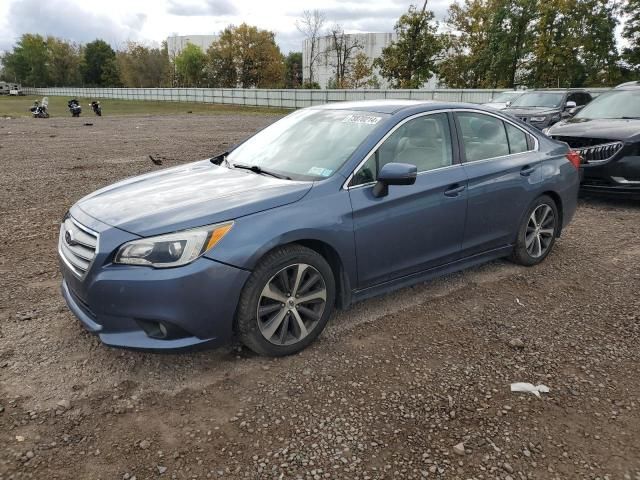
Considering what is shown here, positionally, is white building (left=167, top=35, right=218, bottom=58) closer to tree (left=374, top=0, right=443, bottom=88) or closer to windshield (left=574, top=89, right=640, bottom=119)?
tree (left=374, top=0, right=443, bottom=88)

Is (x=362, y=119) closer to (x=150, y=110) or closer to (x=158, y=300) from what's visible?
(x=158, y=300)

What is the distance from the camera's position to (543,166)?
483 centimetres

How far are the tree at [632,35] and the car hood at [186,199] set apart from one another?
3717cm

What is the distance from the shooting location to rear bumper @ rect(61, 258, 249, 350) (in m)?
2.83

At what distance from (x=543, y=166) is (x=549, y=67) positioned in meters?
33.8

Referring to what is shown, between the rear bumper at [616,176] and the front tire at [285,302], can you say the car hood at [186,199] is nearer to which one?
the front tire at [285,302]

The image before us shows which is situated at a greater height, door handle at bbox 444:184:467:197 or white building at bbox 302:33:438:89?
white building at bbox 302:33:438:89

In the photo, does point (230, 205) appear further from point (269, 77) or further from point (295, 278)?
point (269, 77)

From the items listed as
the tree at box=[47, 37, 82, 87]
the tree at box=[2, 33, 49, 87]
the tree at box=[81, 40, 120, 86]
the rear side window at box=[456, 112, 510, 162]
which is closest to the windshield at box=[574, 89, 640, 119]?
the rear side window at box=[456, 112, 510, 162]

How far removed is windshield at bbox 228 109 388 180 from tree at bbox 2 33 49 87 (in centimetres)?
11627

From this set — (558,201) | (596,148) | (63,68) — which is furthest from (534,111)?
(63,68)

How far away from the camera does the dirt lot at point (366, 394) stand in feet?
8.10

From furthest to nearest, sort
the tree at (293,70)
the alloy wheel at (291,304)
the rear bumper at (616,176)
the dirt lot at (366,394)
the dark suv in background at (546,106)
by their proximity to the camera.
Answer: the tree at (293,70), the dark suv in background at (546,106), the rear bumper at (616,176), the alloy wheel at (291,304), the dirt lot at (366,394)

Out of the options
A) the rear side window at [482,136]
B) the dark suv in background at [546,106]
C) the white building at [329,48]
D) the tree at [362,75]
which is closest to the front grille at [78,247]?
the rear side window at [482,136]
